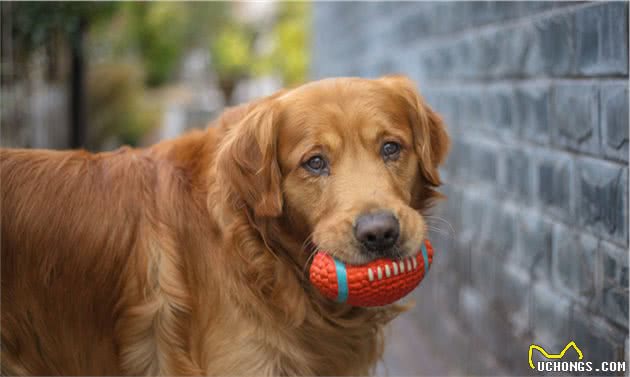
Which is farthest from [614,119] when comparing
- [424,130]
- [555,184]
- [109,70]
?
[109,70]

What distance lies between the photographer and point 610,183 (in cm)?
334

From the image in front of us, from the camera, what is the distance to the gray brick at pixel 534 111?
4.04 meters

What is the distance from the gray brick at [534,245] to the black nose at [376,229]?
147 centimetres

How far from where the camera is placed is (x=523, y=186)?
4.43m

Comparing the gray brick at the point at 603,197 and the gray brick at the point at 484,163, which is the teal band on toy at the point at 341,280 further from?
the gray brick at the point at 484,163

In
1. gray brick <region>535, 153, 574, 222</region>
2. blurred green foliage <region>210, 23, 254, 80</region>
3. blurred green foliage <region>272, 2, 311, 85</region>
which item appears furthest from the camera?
blurred green foliage <region>210, 23, 254, 80</region>

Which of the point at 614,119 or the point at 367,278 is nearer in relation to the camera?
the point at 367,278

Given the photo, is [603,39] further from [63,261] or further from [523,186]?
[63,261]

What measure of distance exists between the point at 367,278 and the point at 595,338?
4.32 ft

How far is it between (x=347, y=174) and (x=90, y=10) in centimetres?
772

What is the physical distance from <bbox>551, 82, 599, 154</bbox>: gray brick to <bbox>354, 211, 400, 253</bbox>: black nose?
1212 millimetres

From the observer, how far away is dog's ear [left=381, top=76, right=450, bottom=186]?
3459 mm

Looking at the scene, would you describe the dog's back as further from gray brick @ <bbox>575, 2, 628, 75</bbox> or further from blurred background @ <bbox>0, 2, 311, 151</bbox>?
blurred background @ <bbox>0, 2, 311, 151</bbox>

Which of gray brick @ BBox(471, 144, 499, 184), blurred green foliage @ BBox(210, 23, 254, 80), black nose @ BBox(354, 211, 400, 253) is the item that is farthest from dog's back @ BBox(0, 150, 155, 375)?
blurred green foliage @ BBox(210, 23, 254, 80)
